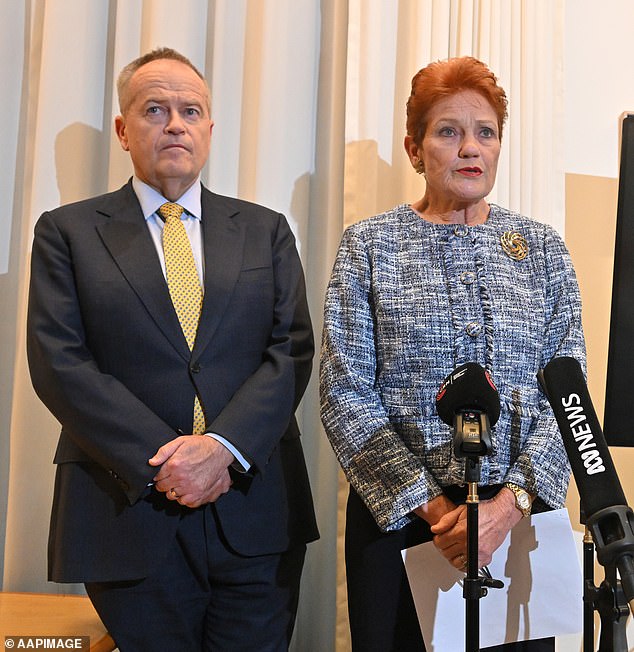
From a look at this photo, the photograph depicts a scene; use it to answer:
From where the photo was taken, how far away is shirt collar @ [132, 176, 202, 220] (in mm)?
2117

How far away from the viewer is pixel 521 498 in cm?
179

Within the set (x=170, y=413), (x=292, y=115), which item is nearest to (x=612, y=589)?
(x=170, y=413)

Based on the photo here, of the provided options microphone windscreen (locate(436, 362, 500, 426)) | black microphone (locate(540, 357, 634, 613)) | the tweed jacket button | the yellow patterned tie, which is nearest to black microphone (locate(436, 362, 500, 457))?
microphone windscreen (locate(436, 362, 500, 426))

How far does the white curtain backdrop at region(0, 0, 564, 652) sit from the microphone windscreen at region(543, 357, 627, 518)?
160 centimetres

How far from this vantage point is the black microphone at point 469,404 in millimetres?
1442

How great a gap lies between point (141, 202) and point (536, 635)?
4.34ft

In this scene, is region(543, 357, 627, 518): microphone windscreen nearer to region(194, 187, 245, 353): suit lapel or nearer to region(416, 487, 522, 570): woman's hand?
region(416, 487, 522, 570): woman's hand

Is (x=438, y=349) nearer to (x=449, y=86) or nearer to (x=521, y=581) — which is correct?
(x=521, y=581)

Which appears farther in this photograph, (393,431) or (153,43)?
(153,43)

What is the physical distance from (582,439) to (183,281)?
1151 mm

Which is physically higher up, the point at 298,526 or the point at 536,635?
the point at 298,526

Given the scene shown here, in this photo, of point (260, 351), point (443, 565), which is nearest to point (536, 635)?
point (443, 565)

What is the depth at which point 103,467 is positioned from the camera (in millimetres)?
1903

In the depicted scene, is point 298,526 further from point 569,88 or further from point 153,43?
point 569,88
